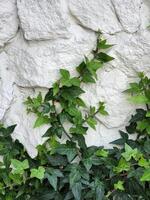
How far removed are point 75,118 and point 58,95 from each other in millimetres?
99

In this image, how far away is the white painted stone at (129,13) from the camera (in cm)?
129

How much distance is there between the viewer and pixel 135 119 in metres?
1.38

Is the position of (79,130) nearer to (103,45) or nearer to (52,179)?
(52,179)

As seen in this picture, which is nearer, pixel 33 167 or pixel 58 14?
→ pixel 58 14

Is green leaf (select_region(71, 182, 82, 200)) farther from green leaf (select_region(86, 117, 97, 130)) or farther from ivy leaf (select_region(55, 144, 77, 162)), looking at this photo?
green leaf (select_region(86, 117, 97, 130))

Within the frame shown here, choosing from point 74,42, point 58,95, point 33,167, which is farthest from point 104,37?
point 33,167

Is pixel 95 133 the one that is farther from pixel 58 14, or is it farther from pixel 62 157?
pixel 58 14

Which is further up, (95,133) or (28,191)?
(95,133)

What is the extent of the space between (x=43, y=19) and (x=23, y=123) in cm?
38

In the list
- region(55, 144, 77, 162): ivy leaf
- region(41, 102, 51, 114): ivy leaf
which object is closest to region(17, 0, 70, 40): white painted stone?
region(41, 102, 51, 114): ivy leaf

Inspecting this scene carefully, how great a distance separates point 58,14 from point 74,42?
0.35ft

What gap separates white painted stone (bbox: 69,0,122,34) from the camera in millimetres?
1302

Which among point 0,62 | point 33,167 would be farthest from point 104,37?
point 33,167

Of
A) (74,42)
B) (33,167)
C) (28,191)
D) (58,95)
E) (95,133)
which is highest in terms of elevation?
(74,42)
